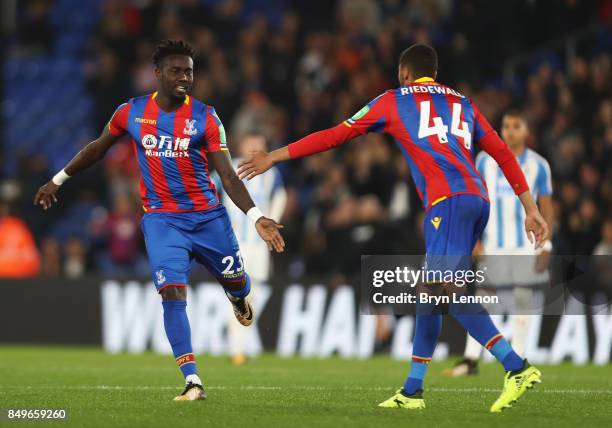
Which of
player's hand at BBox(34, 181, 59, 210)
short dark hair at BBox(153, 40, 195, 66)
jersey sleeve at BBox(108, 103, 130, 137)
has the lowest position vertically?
player's hand at BBox(34, 181, 59, 210)

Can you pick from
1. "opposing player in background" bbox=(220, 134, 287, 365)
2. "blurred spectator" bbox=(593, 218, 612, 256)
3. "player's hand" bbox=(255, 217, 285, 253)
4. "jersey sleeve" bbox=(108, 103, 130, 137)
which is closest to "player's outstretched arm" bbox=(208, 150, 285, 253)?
"player's hand" bbox=(255, 217, 285, 253)

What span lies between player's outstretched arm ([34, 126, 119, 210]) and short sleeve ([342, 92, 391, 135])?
1921mm

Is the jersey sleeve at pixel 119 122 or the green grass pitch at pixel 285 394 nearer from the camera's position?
the green grass pitch at pixel 285 394

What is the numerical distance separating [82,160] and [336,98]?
33.2ft

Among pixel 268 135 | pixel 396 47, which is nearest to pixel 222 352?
pixel 268 135

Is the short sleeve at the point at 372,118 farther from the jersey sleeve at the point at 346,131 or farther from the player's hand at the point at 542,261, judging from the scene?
the player's hand at the point at 542,261

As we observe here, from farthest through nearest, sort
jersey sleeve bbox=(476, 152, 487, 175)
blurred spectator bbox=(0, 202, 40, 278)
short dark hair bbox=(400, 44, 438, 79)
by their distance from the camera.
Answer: blurred spectator bbox=(0, 202, 40, 278) < jersey sleeve bbox=(476, 152, 487, 175) < short dark hair bbox=(400, 44, 438, 79)

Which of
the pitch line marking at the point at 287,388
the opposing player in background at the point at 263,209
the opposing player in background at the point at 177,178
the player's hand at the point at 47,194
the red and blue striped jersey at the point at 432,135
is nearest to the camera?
the red and blue striped jersey at the point at 432,135

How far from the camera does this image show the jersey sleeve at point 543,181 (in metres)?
10.9

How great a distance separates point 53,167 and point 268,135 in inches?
196

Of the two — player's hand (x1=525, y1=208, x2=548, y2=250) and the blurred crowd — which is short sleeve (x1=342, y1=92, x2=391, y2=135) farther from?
the blurred crowd

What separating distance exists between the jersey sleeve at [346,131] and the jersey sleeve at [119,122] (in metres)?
1.47

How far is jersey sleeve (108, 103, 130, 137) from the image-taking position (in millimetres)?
8594

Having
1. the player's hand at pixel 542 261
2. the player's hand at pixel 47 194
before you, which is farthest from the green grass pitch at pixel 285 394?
the player's hand at pixel 47 194
